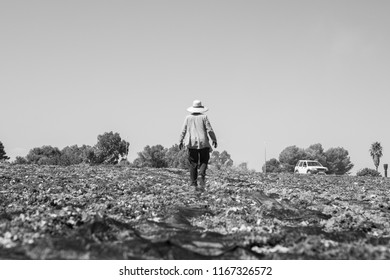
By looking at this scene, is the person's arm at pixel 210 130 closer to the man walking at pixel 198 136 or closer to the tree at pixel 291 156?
the man walking at pixel 198 136

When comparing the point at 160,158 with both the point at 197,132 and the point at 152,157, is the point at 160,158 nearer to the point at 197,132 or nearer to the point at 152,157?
the point at 152,157

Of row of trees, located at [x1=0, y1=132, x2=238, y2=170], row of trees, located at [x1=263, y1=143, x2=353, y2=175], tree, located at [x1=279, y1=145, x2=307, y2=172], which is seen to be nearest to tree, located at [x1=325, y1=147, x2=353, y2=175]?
row of trees, located at [x1=263, y1=143, x2=353, y2=175]

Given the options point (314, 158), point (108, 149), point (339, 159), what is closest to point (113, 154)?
point (108, 149)

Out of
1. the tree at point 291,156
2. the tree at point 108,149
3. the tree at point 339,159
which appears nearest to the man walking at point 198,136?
the tree at point 108,149

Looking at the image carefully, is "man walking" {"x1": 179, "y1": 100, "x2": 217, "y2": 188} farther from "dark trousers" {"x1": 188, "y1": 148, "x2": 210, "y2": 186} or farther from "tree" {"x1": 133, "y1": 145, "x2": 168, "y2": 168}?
"tree" {"x1": 133, "y1": 145, "x2": 168, "y2": 168}

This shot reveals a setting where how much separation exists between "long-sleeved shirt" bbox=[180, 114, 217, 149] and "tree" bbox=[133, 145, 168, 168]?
115847 millimetres

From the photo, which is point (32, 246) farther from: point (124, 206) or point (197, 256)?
point (124, 206)

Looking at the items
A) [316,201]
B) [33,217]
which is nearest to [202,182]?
[316,201]

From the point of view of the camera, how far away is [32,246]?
17.6 ft

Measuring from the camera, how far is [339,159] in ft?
473

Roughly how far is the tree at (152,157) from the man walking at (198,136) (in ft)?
380

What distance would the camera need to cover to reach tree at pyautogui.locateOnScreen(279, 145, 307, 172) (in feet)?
445

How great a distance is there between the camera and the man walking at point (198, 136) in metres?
13.7

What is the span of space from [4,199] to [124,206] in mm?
3329
